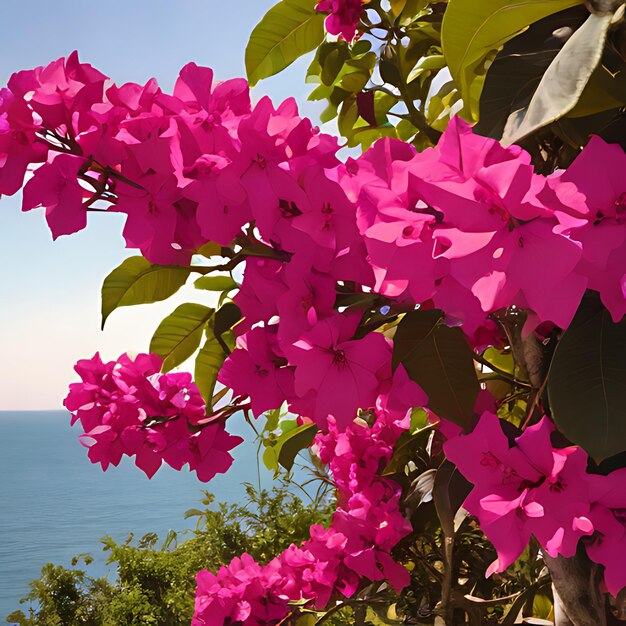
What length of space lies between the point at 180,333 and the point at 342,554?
43 centimetres

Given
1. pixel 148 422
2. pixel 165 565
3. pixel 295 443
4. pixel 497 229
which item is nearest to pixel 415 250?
pixel 497 229

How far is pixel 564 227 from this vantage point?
306 millimetres

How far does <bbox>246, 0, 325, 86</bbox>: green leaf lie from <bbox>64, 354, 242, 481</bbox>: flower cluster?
1.18ft

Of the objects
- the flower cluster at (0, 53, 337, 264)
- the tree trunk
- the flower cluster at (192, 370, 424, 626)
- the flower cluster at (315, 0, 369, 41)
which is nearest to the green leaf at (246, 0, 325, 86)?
the flower cluster at (315, 0, 369, 41)

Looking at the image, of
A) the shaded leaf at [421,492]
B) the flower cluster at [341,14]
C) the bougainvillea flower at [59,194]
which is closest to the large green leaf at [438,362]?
Answer: the bougainvillea flower at [59,194]

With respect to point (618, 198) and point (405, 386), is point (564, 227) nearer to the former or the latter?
point (618, 198)

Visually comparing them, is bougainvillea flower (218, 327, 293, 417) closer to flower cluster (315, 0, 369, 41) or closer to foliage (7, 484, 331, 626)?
flower cluster (315, 0, 369, 41)

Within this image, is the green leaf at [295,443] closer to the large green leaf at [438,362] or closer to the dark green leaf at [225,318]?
the dark green leaf at [225,318]

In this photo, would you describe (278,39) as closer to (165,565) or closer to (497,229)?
A: (497,229)

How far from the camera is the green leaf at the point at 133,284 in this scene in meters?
0.61

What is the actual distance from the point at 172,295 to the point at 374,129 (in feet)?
1.64

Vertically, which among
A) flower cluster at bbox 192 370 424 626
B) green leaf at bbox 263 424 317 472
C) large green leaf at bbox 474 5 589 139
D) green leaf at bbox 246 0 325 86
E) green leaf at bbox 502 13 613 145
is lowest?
flower cluster at bbox 192 370 424 626

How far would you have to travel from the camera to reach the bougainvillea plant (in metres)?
0.32

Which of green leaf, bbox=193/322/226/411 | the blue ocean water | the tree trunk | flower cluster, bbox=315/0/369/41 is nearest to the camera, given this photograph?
the tree trunk
